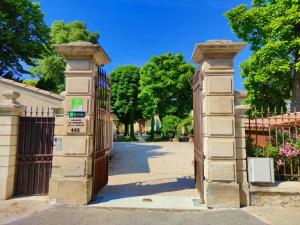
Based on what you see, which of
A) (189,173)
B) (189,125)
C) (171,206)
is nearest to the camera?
(171,206)

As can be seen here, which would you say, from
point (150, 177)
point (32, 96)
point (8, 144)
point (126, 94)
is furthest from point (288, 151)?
point (126, 94)

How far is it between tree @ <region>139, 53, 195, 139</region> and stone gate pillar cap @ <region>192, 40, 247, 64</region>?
23017 mm

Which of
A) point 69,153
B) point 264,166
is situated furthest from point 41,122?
point 264,166

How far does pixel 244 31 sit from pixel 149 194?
13.7 m

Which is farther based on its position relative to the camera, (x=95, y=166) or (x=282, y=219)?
(x=95, y=166)

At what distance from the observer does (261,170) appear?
17.4ft

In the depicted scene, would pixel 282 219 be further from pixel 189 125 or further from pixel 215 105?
pixel 189 125

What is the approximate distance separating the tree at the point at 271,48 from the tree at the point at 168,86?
13.1 metres

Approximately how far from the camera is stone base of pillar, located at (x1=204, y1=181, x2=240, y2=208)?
5195 millimetres

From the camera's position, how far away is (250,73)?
47.9 feet

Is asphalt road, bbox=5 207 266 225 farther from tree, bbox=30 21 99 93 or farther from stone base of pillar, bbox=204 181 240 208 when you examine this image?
tree, bbox=30 21 99 93

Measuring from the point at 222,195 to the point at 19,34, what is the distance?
17.9 metres

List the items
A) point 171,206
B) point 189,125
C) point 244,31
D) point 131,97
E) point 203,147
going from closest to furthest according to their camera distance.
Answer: point 171,206
point 203,147
point 244,31
point 189,125
point 131,97

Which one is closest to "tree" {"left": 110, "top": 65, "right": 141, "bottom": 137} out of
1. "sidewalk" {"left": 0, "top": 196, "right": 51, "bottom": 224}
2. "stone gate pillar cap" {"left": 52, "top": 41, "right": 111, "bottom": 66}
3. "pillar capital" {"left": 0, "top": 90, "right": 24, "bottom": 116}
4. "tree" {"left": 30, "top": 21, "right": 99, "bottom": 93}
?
"tree" {"left": 30, "top": 21, "right": 99, "bottom": 93}
